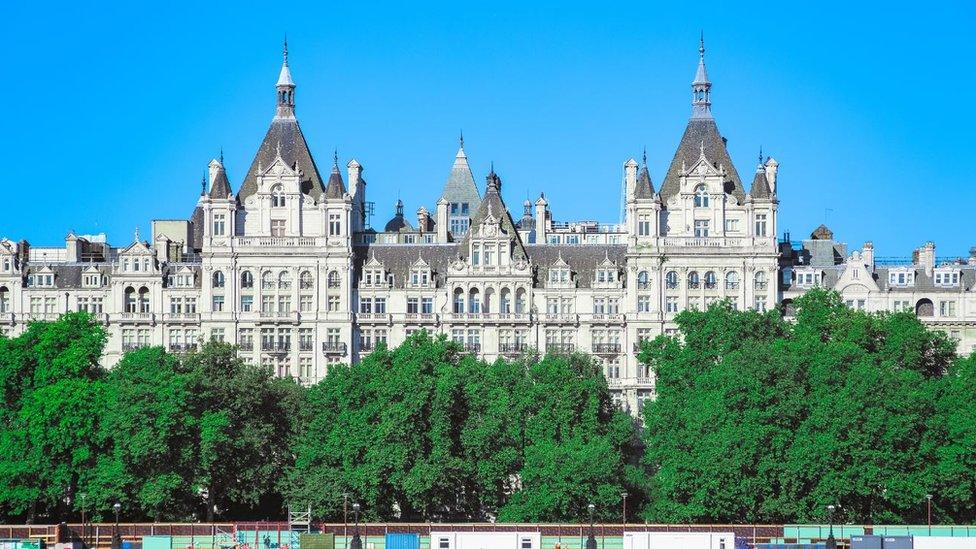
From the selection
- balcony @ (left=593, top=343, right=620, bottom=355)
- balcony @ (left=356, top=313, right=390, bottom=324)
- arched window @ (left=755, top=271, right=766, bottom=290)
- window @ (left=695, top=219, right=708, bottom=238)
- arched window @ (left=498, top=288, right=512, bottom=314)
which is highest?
window @ (left=695, top=219, right=708, bottom=238)

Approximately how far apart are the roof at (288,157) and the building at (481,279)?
0.16m

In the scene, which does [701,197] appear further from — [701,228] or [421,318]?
[421,318]

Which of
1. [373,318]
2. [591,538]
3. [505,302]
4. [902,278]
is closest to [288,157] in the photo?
[373,318]

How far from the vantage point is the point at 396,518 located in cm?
16038

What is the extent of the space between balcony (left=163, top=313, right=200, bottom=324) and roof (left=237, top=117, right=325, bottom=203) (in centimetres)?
900

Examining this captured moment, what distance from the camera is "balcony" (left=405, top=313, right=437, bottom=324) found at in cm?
→ 18888

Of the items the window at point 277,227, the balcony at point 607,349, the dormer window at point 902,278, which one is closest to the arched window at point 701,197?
the balcony at point 607,349

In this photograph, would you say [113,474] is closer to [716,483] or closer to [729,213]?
[716,483]

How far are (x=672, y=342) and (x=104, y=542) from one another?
40.9 meters

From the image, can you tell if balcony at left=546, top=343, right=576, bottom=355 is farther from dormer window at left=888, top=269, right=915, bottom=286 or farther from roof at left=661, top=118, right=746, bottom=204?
dormer window at left=888, top=269, right=915, bottom=286

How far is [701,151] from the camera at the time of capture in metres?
188

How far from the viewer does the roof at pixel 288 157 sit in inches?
7485

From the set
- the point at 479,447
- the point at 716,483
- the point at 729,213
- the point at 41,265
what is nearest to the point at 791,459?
the point at 716,483

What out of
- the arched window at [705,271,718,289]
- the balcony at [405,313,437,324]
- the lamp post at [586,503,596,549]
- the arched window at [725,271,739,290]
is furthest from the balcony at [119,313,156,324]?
the lamp post at [586,503,596,549]
